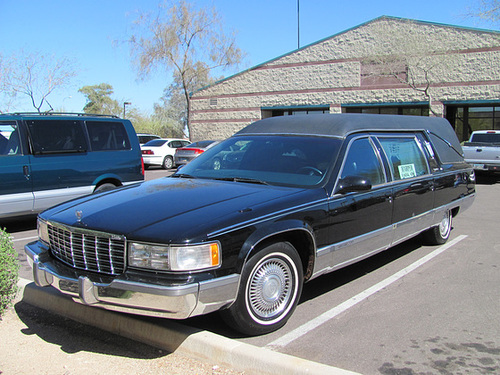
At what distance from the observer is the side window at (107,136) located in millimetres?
8336

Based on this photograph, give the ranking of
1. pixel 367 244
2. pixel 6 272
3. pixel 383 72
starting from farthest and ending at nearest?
pixel 383 72
pixel 367 244
pixel 6 272

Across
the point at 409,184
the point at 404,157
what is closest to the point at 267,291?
the point at 409,184

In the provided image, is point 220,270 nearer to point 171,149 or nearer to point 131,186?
point 131,186

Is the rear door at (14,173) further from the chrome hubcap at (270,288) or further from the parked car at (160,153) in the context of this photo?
the parked car at (160,153)

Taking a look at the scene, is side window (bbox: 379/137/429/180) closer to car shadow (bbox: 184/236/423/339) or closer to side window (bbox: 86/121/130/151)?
car shadow (bbox: 184/236/423/339)

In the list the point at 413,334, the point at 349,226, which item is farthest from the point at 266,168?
the point at 413,334

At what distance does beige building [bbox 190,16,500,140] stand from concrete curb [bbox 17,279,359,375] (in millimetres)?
24094

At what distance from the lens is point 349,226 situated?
171 inches

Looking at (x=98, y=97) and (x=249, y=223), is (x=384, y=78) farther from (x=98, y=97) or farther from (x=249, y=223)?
(x=98, y=97)

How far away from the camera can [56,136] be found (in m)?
7.84

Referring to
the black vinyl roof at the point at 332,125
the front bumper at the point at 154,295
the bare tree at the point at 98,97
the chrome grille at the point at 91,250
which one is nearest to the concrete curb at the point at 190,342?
the front bumper at the point at 154,295

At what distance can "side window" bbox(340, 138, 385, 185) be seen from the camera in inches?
181

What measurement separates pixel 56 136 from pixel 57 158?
397 millimetres

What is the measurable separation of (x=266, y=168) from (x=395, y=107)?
25.5m
